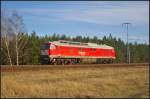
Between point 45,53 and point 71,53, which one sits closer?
point 45,53

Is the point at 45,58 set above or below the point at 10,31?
below

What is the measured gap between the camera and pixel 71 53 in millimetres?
51500

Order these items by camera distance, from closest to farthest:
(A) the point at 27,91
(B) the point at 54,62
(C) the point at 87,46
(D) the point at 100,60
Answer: (A) the point at 27,91 → (B) the point at 54,62 → (C) the point at 87,46 → (D) the point at 100,60

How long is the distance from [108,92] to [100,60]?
44.3 metres

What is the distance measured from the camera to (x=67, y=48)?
167ft

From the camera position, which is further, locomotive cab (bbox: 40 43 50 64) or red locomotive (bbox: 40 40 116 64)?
red locomotive (bbox: 40 40 116 64)

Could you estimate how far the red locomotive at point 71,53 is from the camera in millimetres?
47688

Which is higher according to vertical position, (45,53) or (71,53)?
(45,53)

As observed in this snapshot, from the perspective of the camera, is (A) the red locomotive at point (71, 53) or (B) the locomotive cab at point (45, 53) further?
(A) the red locomotive at point (71, 53)

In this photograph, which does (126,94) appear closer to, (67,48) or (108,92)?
(108,92)

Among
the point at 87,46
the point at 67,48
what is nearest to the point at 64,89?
the point at 67,48

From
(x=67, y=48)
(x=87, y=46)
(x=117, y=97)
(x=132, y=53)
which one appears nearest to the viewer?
(x=117, y=97)

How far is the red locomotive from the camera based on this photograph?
47688 millimetres

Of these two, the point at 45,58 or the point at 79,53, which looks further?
the point at 79,53
